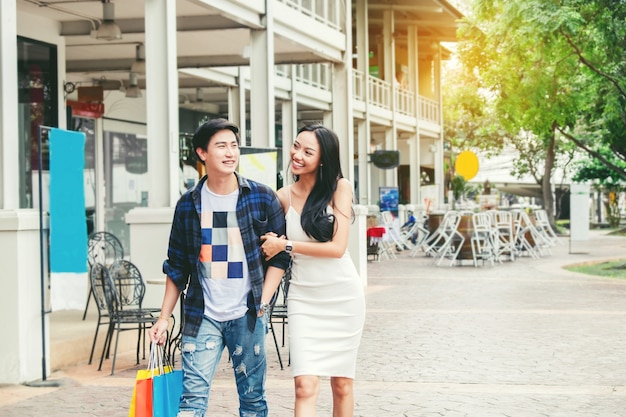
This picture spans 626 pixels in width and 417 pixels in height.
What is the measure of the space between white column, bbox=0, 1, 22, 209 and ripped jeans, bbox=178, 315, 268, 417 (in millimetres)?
4014

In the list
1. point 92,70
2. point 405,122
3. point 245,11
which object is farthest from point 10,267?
point 405,122

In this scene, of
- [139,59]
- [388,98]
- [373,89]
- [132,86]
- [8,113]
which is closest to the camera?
[8,113]

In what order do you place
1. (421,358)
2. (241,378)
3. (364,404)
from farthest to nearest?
(421,358) → (364,404) → (241,378)

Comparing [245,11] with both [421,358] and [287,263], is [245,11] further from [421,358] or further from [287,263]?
[287,263]

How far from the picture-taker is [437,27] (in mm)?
34156

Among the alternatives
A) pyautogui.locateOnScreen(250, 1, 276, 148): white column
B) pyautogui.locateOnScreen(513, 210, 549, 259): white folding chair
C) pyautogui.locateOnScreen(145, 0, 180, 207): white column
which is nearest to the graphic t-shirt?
pyautogui.locateOnScreen(145, 0, 180, 207): white column

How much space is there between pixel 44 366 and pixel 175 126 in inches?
143

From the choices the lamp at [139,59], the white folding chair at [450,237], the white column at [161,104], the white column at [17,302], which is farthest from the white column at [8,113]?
the white folding chair at [450,237]

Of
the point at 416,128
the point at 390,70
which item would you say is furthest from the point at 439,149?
the point at 390,70

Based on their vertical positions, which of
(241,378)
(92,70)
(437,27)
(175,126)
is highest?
(437,27)

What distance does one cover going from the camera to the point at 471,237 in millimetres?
21734

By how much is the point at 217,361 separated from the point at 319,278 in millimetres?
597

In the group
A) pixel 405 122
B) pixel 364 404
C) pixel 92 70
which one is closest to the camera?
pixel 364 404

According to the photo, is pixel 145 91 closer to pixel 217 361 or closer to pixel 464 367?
pixel 464 367
